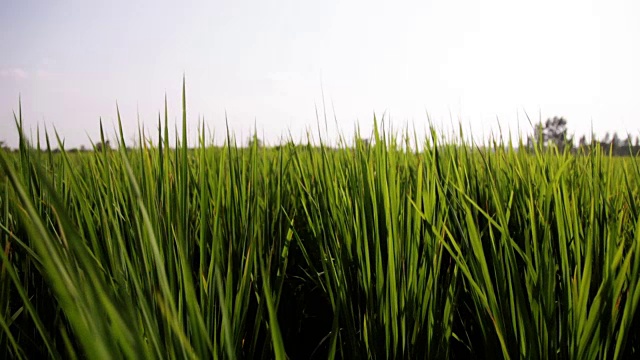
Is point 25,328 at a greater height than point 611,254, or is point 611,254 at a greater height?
point 611,254

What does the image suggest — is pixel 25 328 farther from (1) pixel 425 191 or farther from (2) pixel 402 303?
(1) pixel 425 191

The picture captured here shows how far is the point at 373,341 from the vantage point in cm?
66

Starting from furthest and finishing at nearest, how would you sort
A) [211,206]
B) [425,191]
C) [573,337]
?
[211,206] → [425,191] → [573,337]

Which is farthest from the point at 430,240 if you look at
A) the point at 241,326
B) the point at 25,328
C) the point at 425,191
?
the point at 25,328

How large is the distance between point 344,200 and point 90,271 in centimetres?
62

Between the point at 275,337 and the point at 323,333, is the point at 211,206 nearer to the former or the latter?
the point at 323,333

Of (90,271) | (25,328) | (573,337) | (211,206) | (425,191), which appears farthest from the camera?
(211,206)

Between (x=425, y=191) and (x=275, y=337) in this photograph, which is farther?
(x=425, y=191)

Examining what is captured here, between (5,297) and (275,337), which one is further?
(5,297)

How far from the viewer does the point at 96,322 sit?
291mm

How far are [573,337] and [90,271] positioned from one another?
1.93ft

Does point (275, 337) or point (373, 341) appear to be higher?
point (275, 337)

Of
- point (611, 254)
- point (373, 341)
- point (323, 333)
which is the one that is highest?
point (611, 254)

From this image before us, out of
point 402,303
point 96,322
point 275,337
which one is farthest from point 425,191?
point 96,322
